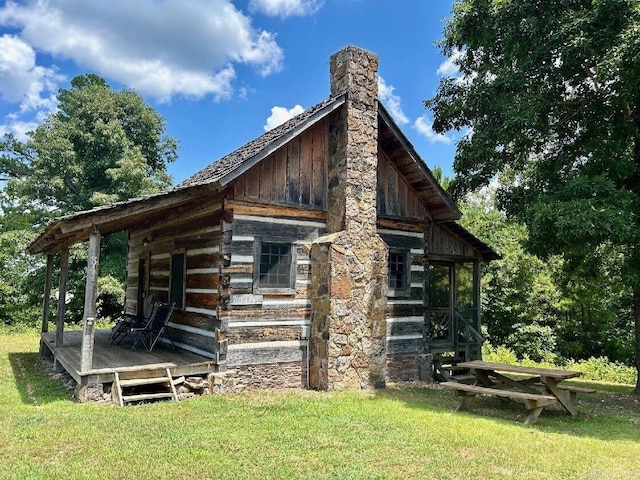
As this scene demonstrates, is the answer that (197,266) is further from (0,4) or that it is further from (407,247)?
(0,4)

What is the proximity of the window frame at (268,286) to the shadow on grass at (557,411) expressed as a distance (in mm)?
2724

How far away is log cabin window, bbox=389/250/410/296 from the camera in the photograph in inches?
457

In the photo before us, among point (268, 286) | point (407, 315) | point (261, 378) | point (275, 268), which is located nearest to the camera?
point (261, 378)

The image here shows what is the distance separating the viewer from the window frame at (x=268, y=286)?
950cm

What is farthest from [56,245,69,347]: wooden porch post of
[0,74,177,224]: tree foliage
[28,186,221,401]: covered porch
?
[0,74,177,224]: tree foliage

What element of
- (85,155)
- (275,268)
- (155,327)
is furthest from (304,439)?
Answer: (85,155)

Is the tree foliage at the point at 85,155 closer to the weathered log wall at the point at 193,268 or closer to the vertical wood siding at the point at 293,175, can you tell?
the weathered log wall at the point at 193,268

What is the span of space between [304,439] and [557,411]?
5247 mm

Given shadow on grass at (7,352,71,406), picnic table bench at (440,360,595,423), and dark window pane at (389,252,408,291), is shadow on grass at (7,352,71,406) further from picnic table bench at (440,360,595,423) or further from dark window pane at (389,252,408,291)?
dark window pane at (389,252,408,291)

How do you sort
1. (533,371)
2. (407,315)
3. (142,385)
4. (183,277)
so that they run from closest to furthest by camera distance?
1. (533,371)
2. (142,385)
3. (183,277)
4. (407,315)

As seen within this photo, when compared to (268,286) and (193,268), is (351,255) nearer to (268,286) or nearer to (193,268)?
(268,286)

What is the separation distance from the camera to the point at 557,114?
38.7 feet

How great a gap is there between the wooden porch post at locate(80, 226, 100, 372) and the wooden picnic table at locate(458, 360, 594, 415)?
6.40 meters

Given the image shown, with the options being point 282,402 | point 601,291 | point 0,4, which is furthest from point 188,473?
point 601,291
